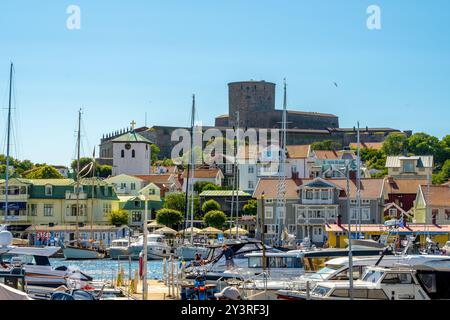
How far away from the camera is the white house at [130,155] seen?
428 ft

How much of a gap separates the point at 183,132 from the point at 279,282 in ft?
492

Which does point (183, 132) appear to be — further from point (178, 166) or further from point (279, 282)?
point (279, 282)

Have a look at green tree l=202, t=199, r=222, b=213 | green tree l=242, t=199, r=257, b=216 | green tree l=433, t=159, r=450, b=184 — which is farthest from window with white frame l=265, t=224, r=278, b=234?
green tree l=433, t=159, r=450, b=184

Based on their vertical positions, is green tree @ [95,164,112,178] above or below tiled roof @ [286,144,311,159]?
below

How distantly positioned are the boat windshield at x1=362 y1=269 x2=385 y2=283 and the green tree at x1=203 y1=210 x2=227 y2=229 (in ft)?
209

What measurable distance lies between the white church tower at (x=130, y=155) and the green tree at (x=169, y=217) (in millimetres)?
42665

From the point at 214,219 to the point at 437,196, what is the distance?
20.2m

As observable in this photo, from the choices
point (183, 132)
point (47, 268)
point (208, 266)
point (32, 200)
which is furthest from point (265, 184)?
point (183, 132)

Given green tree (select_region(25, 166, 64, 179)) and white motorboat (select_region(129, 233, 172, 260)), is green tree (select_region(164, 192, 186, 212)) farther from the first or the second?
white motorboat (select_region(129, 233, 172, 260))

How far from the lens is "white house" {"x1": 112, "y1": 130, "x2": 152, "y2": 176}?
13038 centimetres

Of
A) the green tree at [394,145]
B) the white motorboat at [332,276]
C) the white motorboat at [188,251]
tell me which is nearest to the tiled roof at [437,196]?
the white motorboat at [188,251]

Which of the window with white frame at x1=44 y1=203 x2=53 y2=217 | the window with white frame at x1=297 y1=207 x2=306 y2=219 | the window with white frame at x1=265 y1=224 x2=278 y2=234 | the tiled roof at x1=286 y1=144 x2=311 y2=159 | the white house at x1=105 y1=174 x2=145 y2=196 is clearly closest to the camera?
the window with white frame at x1=265 y1=224 x2=278 y2=234

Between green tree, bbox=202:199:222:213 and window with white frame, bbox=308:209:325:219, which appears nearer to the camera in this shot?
window with white frame, bbox=308:209:325:219

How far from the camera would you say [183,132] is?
180375mm
